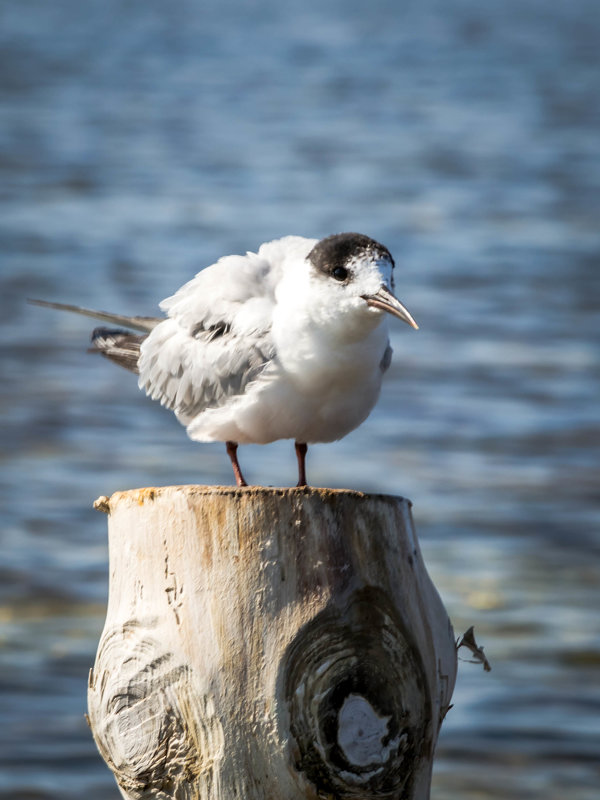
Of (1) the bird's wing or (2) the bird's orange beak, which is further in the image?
(1) the bird's wing

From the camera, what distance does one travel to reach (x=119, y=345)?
498cm

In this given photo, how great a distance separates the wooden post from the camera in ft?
10.7

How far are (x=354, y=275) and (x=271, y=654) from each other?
3.94 ft

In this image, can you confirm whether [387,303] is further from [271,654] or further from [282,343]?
[271,654]

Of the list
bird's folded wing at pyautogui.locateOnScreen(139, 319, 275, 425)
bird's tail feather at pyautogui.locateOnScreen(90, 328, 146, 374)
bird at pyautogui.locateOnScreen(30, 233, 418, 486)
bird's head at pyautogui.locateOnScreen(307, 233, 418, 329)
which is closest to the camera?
bird's head at pyautogui.locateOnScreen(307, 233, 418, 329)

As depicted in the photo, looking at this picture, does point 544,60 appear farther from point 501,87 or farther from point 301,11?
point 301,11

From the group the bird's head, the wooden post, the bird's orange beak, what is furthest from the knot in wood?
the bird's head

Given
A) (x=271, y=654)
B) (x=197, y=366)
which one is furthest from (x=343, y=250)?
(x=271, y=654)

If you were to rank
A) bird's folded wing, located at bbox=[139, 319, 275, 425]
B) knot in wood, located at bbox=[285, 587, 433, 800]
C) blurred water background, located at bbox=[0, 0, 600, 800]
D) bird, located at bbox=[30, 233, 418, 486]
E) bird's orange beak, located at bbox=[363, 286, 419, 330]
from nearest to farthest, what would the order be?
knot in wood, located at bbox=[285, 587, 433, 800]
bird's orange beak, located at bbox=[363, 286, 419, 330]
bird, located at bbox=[30, 233, 418, 486]
bird's folded wing, located at bbox=[139, 319, 275, 425]
blurred water background, located at bbox=[0, 0, 600, 800]

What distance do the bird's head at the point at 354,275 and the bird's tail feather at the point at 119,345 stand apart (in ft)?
3.67

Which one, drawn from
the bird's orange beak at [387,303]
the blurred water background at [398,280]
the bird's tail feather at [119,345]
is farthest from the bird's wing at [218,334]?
the blurred water background at [398,280]

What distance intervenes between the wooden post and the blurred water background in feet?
9.20

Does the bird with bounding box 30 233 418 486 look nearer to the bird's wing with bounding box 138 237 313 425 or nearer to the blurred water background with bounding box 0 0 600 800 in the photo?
the bird's wing with bounding box 138 237 313 425

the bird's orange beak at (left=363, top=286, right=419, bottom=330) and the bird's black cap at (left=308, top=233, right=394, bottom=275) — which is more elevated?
the bird's black cap at (left=308, top=233, right=394, bottom=275)
